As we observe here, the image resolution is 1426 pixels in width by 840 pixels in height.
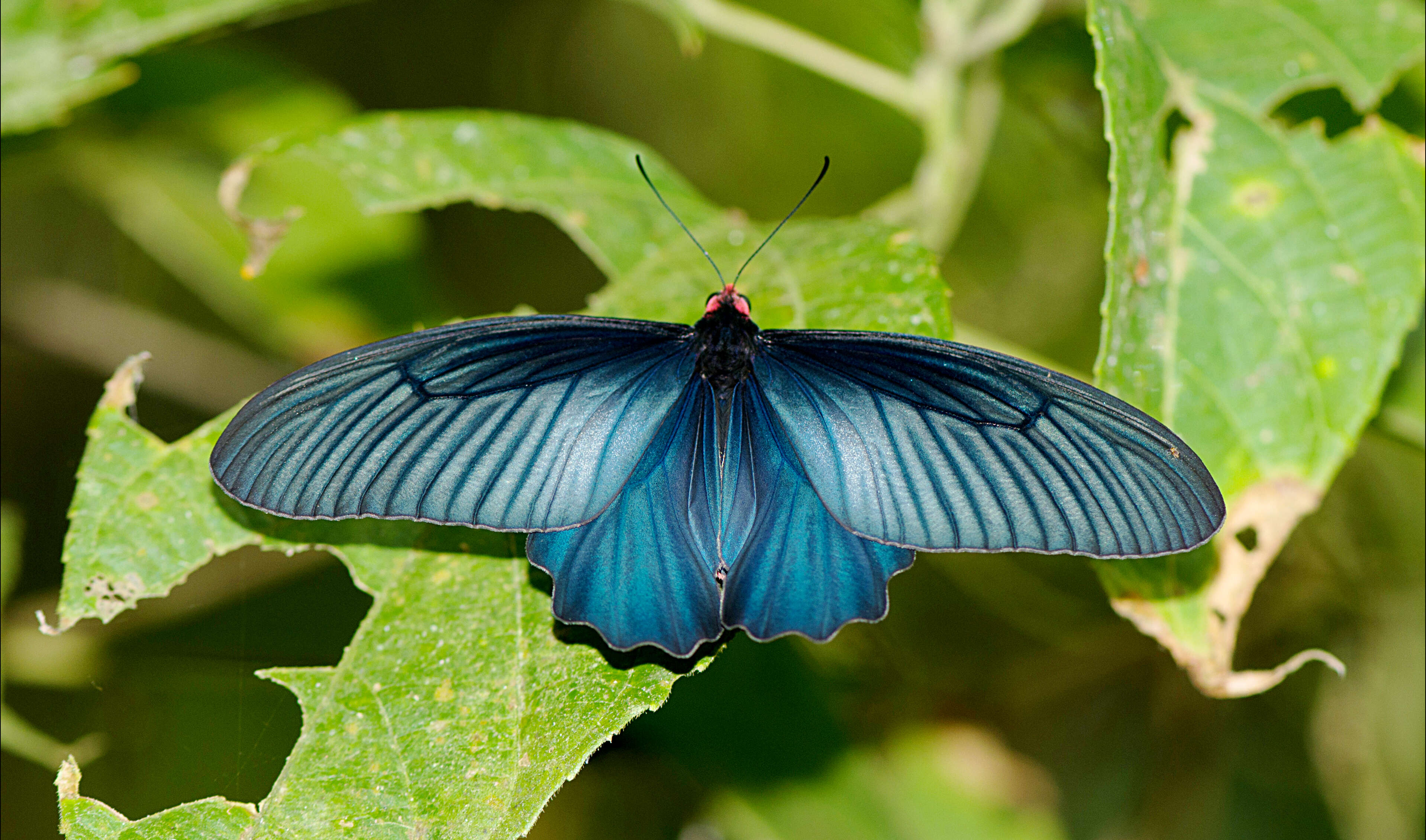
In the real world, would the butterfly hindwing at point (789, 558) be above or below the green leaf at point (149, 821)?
above

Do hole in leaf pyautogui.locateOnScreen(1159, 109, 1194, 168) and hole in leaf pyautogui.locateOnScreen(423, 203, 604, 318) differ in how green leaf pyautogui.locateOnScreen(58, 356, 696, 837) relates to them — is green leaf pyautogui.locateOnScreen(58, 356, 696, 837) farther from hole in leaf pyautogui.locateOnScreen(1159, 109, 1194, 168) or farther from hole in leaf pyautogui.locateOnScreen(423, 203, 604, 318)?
hole in leaf pyautogui.locateOnScreen(423, 203, 604, 318)

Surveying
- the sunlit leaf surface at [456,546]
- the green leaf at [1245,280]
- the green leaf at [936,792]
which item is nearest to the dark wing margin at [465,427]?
the sunlit leaf surface at [456,546]

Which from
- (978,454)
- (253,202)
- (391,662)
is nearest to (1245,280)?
(978,454)

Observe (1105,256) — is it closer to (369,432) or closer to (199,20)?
(369,432)

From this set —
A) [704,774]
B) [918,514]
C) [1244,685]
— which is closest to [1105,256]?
[918,514]

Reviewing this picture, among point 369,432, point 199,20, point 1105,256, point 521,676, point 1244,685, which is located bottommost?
point 521,676

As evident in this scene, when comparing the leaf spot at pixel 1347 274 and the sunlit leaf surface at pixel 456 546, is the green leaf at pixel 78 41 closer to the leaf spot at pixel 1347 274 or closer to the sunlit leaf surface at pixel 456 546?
the sunlit leaf surface at pixel 456 546

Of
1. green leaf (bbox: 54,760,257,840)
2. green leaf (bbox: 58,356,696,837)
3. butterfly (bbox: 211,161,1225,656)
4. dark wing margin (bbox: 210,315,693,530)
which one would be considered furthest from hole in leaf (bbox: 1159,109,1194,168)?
green leaf (bbox: 54,760,257,840)

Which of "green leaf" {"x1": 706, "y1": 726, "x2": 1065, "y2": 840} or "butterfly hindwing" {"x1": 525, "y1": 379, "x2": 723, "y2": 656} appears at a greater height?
"butterfly hindwing" {"x1": 525, "y1": 379, "x2": 723, "y2": 656}
